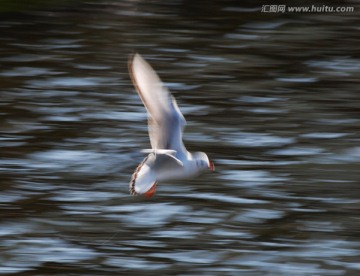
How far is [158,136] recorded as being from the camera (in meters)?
5.36

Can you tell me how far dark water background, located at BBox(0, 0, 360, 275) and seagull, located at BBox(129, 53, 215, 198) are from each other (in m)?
0.96

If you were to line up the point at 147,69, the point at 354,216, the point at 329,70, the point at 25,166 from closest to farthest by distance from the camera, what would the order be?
1. the point at 147,69
2. the point at 354,216
3. the point at 25,166
4. the point at 329,70

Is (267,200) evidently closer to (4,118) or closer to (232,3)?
(4,118)

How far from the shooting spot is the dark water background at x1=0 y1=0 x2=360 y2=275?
20.9 feet

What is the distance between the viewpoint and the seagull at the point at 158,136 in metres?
5.23

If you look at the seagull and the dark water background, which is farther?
the dark water background

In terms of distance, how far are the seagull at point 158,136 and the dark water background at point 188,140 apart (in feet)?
3.16

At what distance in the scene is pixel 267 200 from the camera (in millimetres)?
7031

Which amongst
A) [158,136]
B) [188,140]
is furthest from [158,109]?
[188,140]

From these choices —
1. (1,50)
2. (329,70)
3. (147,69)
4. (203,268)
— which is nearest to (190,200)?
(203,268)

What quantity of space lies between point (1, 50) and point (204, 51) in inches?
80.5

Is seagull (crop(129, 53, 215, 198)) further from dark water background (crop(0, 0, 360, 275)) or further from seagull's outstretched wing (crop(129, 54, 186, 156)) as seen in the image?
dark water background (crop(0, 0, 360, 275))

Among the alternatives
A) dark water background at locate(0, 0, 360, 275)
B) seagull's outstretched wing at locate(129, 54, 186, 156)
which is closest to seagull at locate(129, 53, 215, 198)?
seagull's outstretched wing at locate(129, 54, 186, 156)

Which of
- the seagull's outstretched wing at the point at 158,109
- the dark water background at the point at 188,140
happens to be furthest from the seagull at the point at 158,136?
the dark water background at the point at 188,140
